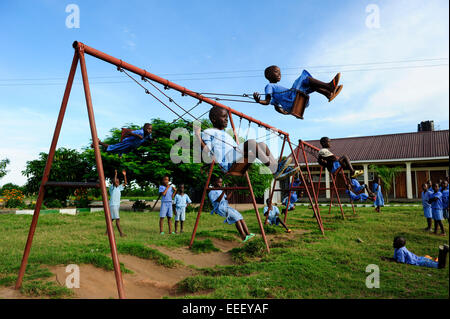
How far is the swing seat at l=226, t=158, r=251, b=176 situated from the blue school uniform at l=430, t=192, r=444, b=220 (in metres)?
6.04

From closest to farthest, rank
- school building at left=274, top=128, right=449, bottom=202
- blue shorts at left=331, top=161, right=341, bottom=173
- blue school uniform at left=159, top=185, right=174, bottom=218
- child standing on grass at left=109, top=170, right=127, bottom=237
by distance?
child standing on grass at left=109, top=170, right=127, bottom=237, blue school uniform at left=159, top=185, right=174, bottom=218, blue shorts at left=331, top=161, right=341, bottom=173, school building at left=274, top=128, right=449, bottom=202

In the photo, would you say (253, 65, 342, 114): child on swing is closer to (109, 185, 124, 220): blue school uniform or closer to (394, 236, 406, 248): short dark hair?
(394, 236, 406, 248): short dark hair

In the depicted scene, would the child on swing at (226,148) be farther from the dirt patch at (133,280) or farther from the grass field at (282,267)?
the dirt patch at (133,280)

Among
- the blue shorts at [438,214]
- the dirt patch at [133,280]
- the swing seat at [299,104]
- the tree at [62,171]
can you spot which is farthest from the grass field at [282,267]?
the tree at [62,171]

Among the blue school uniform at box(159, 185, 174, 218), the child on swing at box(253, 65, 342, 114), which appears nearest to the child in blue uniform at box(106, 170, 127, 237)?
the blue school uniform at box(159, 185, 174, 218)

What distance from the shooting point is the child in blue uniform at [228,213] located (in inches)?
226

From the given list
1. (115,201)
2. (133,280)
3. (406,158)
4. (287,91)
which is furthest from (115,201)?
(406,158)

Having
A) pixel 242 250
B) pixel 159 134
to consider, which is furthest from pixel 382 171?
pixel 242 250

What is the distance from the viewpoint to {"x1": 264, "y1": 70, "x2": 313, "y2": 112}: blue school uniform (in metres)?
4.99

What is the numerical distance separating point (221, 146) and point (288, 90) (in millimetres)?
1581

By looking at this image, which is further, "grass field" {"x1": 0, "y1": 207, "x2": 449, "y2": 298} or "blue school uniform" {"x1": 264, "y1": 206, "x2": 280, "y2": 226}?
"blue school uniform" {"x1": 264, "y1": 206, "x2": 280, "y2": 226}

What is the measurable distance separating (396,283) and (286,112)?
3.19 metres

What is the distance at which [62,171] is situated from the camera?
65.2ft

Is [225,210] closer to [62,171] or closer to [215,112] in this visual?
[215,112]
